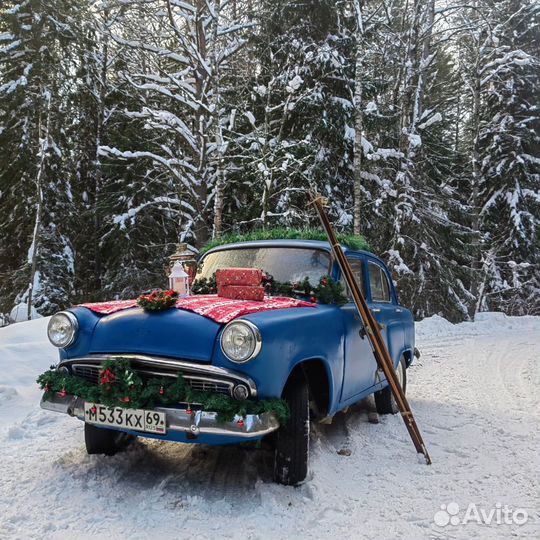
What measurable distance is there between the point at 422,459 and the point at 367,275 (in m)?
1.88

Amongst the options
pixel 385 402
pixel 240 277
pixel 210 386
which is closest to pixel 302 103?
pixel 385 402

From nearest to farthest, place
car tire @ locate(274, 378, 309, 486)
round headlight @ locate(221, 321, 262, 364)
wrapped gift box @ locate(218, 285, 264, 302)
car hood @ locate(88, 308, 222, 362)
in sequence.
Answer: round headlight @ locate(221, 321, 262, 364), car hood @ locate(88, 308, 222, 362), car tire @ locate(274, 378, 309, 486), wrapped gift box @ locate(218, 285, 264, 302)

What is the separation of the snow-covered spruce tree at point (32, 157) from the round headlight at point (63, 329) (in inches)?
496

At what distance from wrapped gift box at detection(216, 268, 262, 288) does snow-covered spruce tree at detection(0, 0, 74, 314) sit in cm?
1274

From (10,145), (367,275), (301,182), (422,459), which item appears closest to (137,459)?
(422,459)

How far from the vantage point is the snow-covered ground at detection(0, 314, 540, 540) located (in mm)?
2936

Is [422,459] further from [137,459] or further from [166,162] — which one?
[166,162]

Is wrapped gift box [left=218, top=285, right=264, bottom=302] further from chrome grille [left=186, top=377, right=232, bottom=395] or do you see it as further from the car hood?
chrome grille [left=186, top=377, right=232, bottom=395]

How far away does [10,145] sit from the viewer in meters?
16.0

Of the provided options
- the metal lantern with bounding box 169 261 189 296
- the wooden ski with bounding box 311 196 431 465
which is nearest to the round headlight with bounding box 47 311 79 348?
the wooden ski with bounding box 311 196 431 465

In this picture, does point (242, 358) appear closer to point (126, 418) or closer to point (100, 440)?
point (126, 418)

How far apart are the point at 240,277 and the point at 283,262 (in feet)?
1.84

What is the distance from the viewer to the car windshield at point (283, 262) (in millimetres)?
4395

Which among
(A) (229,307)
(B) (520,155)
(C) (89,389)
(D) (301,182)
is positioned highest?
(B) (520,155)
